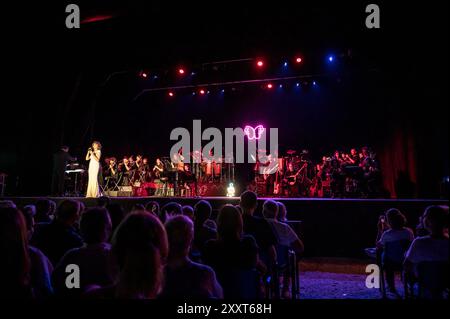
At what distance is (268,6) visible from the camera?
25.0ft

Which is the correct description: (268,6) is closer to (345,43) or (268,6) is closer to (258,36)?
(258,36)

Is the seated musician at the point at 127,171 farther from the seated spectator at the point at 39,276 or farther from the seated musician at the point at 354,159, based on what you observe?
the seated spectator at the point at 39,276

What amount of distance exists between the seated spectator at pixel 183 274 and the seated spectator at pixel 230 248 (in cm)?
51

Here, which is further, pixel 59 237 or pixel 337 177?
pixel 337 177

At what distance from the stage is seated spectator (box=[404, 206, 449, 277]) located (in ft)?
10.3

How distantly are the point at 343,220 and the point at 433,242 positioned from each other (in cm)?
363

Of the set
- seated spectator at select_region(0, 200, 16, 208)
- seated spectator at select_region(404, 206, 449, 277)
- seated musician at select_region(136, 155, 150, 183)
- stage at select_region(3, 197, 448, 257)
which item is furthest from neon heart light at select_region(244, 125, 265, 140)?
seated spectator at select_region(404, 206, 449, 277)

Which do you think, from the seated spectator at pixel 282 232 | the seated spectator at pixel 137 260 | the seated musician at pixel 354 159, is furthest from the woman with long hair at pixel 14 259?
the seated musician at pixel 354 159

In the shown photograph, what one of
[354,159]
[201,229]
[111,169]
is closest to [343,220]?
[201,229]

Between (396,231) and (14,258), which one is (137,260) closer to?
(14,258)

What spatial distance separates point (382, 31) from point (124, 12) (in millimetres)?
5676

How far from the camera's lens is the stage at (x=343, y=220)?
6094mm

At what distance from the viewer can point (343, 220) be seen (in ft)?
20.9

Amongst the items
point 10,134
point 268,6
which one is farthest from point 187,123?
point 268,6
